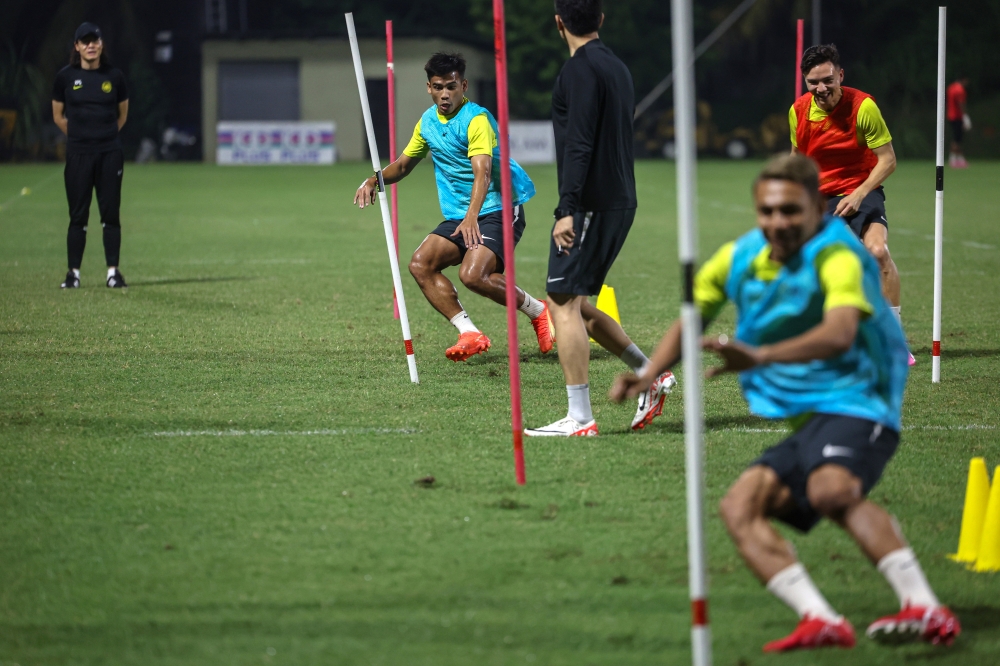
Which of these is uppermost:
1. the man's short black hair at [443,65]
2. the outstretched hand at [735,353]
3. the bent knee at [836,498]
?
the man's short black hair at [443,65]

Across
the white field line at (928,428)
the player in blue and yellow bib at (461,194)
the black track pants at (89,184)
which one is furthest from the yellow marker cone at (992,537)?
the black track pants at (89,184)

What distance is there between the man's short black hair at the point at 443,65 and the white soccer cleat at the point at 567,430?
111 inches

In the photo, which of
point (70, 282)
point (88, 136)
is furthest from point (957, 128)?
point (70, 282)

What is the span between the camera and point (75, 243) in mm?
12547

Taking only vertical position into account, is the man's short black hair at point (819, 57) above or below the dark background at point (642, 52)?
below

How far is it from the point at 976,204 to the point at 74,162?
16.4 m

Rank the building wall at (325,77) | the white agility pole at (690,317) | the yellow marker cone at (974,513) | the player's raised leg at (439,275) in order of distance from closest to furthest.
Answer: the white agility pole at (690,317), the yellow marker cone at (974,513), the player's raised leg at (439,275), the building wall at (325,77)

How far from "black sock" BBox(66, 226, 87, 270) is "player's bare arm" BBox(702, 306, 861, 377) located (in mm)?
10242

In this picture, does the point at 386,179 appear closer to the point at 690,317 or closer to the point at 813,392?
the point at 813,392

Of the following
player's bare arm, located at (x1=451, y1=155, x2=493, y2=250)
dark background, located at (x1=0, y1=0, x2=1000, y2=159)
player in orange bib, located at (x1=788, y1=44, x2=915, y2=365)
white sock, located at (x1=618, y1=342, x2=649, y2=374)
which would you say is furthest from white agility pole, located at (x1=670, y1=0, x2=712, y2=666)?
dark background, located at (x1=0, y1=0, x2=1000, y2=159)

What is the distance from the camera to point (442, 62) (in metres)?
8.10

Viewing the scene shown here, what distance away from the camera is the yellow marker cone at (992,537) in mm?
4340

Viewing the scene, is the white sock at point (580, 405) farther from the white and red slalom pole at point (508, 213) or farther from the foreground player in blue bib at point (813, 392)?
the foreground player in blue bib at point (813, 392)

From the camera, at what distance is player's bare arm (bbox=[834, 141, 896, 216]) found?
778 centimetres
